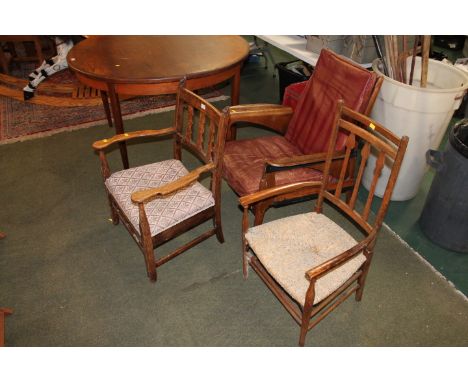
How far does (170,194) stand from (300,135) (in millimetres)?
989

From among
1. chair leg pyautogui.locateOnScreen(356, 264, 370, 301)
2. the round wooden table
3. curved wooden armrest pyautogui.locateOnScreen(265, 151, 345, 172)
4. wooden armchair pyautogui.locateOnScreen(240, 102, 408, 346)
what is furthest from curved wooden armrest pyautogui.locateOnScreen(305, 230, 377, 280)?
the round wooden table

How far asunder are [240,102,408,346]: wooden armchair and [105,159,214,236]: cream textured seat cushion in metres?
0.35

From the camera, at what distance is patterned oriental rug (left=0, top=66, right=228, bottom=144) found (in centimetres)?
362

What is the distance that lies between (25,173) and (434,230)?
319 centimetres

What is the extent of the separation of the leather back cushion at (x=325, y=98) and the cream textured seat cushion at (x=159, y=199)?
789 mm

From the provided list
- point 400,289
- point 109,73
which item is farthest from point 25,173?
point 400,289

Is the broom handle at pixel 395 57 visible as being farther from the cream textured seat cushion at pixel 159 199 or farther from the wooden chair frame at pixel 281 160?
the cream textured seat cushion at pixel 159 199

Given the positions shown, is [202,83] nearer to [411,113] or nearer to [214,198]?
[214,198]

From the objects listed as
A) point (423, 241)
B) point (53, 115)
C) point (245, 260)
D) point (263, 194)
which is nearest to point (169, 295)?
point (245, 260)

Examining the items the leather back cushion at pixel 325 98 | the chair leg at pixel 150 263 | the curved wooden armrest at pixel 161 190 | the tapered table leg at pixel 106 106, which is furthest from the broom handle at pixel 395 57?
the tapered table leg at pixel 106 106

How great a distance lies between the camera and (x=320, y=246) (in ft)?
5.97

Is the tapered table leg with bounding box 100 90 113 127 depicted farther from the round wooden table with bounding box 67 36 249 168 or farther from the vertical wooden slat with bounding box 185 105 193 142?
the vertical wooden slat with bounding box 185 105 193 142

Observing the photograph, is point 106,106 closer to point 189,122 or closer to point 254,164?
point 189,122

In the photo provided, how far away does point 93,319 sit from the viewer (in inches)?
79.5
